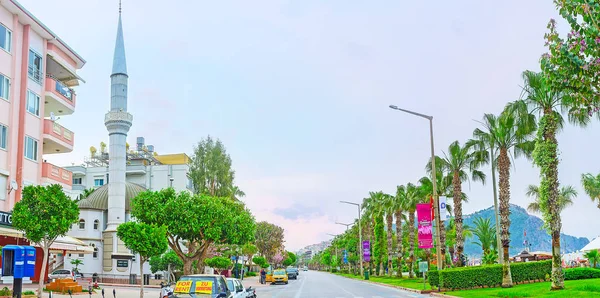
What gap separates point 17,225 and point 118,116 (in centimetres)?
3961

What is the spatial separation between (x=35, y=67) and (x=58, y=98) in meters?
2.90

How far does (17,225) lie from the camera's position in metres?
24.3

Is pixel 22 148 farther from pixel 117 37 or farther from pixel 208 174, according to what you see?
pixel 208 174

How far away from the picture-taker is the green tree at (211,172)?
6956cm

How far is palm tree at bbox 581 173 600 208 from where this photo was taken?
75.4 meters

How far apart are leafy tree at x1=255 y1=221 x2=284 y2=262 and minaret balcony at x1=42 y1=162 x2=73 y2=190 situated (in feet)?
238

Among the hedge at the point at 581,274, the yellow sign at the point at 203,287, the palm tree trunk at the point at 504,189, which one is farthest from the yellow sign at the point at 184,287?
the hedge at the point at 581,274

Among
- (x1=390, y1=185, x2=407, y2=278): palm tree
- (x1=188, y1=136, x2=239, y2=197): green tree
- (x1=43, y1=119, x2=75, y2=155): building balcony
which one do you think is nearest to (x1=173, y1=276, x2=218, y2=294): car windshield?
(x1=43, y1=119, x2=75, y2=155): building balcony

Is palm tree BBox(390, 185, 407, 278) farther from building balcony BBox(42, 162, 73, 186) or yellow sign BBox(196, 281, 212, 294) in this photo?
yellow sign BBox(196, 281, 212, 294)

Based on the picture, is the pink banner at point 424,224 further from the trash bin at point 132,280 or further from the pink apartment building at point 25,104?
the trash bin at point 132,280

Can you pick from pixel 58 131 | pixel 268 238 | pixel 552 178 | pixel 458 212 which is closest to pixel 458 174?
pixel 458 212

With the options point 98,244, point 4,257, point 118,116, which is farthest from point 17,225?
point 98,244

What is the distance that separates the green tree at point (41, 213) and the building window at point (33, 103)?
38.9 feet

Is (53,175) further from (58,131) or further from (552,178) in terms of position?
(552,178)
